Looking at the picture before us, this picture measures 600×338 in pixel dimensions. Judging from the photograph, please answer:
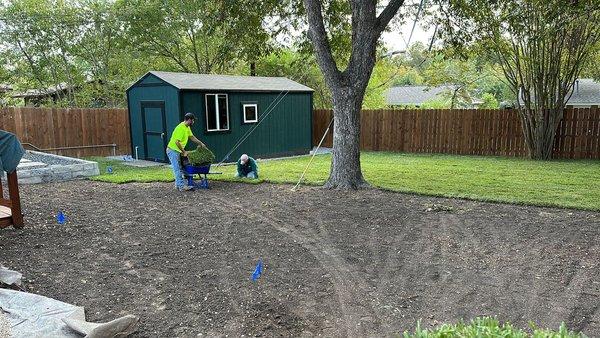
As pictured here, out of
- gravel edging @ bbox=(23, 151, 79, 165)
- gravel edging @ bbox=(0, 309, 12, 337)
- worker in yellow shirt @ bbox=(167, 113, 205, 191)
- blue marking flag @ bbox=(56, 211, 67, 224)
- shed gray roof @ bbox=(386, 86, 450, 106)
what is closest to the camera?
gravel edging @ bbox=(0, 309, 12, 337)

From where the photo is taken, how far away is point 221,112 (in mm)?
14312

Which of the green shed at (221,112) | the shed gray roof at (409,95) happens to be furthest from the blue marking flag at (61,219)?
the shed gray roof at (409,95)

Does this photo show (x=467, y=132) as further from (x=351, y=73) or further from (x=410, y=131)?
(x=351, y=73)

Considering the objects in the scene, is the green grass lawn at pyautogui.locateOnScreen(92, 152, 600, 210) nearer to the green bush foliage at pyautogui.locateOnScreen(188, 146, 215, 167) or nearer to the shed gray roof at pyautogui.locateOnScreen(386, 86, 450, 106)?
the green bush foliage at pyautogui.locateOnScreen(188, 146, 215, 167)

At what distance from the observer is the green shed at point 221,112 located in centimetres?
1368

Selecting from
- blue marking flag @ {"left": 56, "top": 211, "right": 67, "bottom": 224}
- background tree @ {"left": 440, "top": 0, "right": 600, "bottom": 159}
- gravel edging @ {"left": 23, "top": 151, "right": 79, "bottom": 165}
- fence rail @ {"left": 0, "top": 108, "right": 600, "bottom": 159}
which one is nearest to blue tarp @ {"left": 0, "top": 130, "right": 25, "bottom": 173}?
blue marking flag @ {"left": 56, "top": 211, "right": 67, "bottom": 224}

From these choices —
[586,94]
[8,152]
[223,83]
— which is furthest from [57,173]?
[586,94]

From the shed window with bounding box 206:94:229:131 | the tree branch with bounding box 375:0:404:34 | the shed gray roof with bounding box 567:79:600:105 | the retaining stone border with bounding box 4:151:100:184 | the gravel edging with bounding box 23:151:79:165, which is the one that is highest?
the tree branch with bounding box 375:0:404:34

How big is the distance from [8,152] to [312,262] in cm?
432

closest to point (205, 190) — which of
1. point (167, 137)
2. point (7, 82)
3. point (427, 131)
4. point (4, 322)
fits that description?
point (167, 137)

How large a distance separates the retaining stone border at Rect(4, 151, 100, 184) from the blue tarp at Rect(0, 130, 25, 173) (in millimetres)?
4588

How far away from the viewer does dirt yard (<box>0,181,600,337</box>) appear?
3777 mm

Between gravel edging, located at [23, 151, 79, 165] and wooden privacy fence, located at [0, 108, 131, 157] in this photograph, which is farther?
wooden privacy fence, located at [0, 108, 131, 157]

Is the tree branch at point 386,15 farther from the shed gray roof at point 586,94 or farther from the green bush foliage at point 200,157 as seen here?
the shed gray roof at point 586,94
